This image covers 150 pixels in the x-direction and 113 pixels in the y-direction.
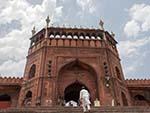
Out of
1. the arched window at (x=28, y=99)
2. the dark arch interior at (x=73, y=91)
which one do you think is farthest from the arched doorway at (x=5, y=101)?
the dark arch interior at (x=73, y=91)

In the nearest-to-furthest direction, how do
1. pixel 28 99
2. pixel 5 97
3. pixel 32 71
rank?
pixel 28 99, pixel 32 71, pixel 5 97

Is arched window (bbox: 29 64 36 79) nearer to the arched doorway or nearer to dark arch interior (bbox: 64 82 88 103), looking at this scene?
the arched doorway

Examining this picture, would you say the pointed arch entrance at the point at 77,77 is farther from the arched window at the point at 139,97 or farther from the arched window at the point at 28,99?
the arched window at the point at 139,97

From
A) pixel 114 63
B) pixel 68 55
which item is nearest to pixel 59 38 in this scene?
pixel 68 55

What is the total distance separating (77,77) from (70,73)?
817 mm

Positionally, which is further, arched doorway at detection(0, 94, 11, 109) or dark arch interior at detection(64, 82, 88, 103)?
arched doorway at detection(0, 94, 11, 109)

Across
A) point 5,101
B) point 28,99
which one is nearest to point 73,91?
point 28,99

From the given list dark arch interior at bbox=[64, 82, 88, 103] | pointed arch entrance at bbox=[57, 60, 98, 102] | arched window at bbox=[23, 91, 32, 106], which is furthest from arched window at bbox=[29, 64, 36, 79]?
dark arch interior at bbox=[64, 82, 88, 103]

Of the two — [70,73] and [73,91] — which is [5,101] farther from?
[70,73]

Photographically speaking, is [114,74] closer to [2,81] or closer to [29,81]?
[29,81]

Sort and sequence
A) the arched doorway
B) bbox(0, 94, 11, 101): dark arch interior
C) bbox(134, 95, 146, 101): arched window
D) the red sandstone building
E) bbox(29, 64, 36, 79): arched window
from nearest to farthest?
1. the red sandstone building
2. bbox(29, 64, 36, 79): arched window
3. the arched doorway
4. bbox(0, 94, 11, 101): dark arch interior
5. bbox(134, 95, 146, 101): arched window

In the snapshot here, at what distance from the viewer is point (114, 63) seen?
25.2m

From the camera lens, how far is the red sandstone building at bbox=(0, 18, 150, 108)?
21.9 meters

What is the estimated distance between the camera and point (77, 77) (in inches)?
920
